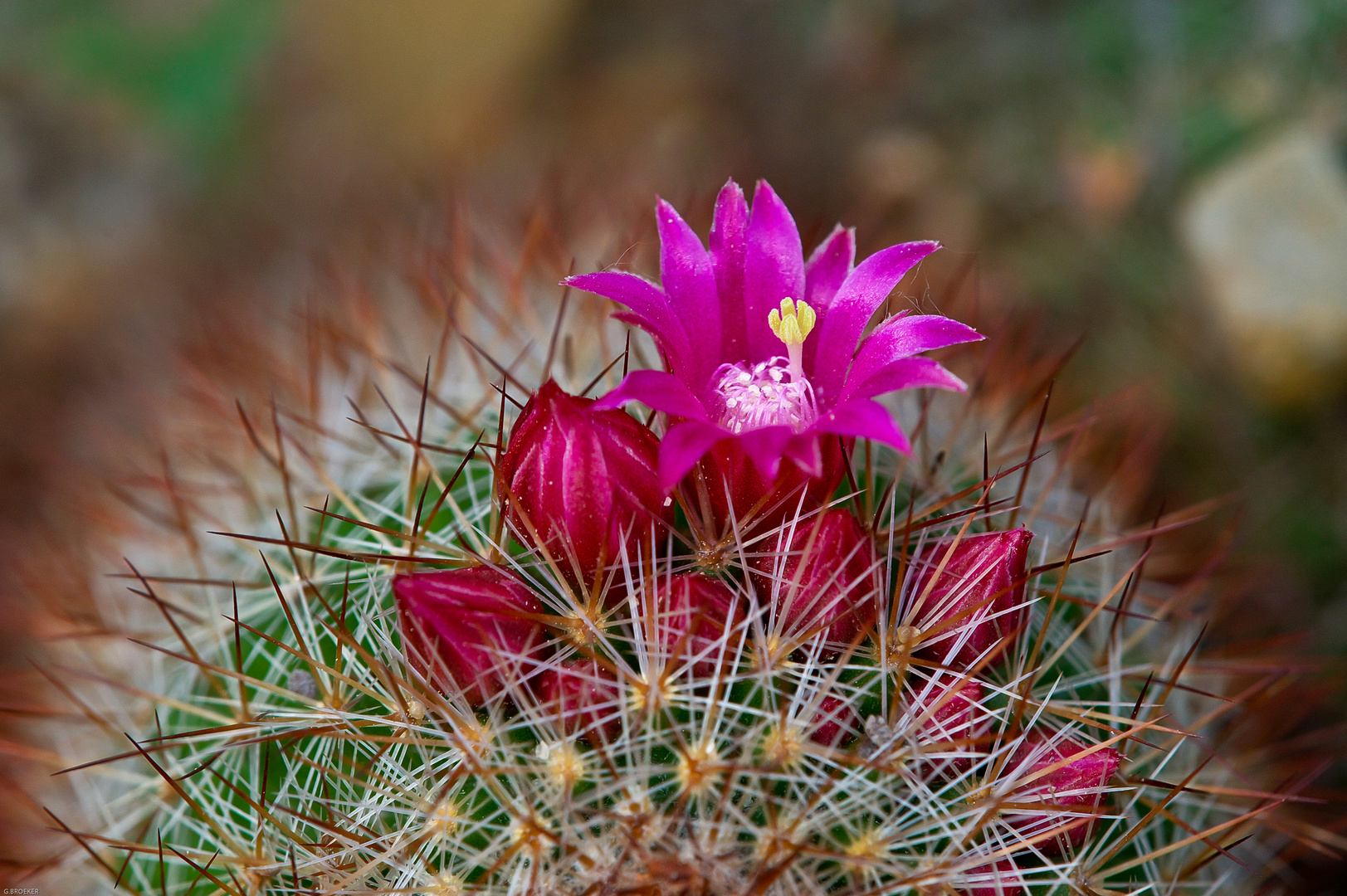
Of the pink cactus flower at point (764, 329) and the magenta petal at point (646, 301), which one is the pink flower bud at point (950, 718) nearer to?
the pink cactus flower at point (764, 329)

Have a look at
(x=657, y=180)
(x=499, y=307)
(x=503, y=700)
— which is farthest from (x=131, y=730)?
(x=657, y=180)

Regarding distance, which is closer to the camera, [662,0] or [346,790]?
[346,790]

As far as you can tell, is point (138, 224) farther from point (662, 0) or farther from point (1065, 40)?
point (1065, 40)

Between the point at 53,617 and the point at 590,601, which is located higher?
the point at 53,617

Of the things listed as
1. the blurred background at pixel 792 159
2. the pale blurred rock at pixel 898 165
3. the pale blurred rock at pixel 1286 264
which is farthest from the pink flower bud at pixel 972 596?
the pale blurred rock at pixel 898 165

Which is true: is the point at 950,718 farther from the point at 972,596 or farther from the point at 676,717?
the point at 676,717

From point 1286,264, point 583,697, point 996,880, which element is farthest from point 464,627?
point 1286,264
